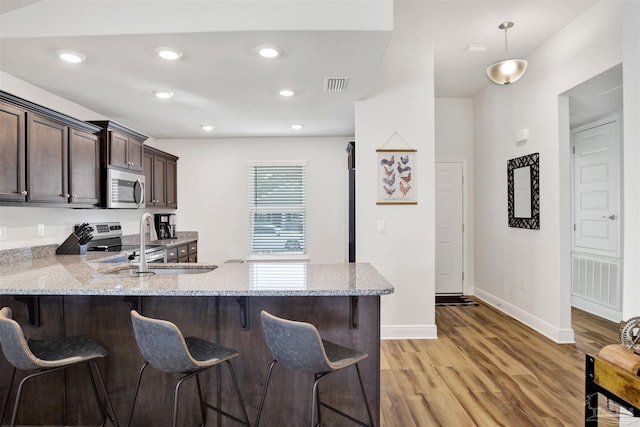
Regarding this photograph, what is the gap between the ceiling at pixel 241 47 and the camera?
2297 mm

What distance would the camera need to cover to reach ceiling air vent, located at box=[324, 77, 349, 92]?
3.11 m

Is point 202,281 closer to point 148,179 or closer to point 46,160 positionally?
point 46,160

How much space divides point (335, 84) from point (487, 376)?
106 inches

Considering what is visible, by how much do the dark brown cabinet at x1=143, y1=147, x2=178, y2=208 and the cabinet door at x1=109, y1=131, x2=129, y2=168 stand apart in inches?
21.5

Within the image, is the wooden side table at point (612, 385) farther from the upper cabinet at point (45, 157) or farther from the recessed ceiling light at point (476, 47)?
the upper cabinet at point (45, 157)

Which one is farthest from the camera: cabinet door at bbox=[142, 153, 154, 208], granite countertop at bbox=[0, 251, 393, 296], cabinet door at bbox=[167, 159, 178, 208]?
cabinet door at bbox=[167, 159, 178, 208]

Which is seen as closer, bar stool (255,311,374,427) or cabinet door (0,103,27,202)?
bar stool (255,311,374,427)

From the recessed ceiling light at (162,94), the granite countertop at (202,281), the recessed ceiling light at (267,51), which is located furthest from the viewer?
the recessed ceiling light at (162,94)

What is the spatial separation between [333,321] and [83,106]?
360 cm

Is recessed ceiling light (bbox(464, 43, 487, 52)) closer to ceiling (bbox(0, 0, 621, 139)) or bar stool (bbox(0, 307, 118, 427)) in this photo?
ceiling (bbox(0, 0, 621, 139))

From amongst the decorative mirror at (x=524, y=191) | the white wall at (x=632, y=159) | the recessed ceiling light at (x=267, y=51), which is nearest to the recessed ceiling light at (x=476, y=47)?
the decorative mirror at (x=524, y=191)

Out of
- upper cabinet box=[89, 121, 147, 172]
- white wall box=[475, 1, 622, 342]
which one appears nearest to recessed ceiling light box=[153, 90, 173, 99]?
upper cabinet box=[89, 121, 147, 172]

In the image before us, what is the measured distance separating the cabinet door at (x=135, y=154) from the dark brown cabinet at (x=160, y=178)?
0.70ft

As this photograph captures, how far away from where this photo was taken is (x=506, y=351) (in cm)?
338
